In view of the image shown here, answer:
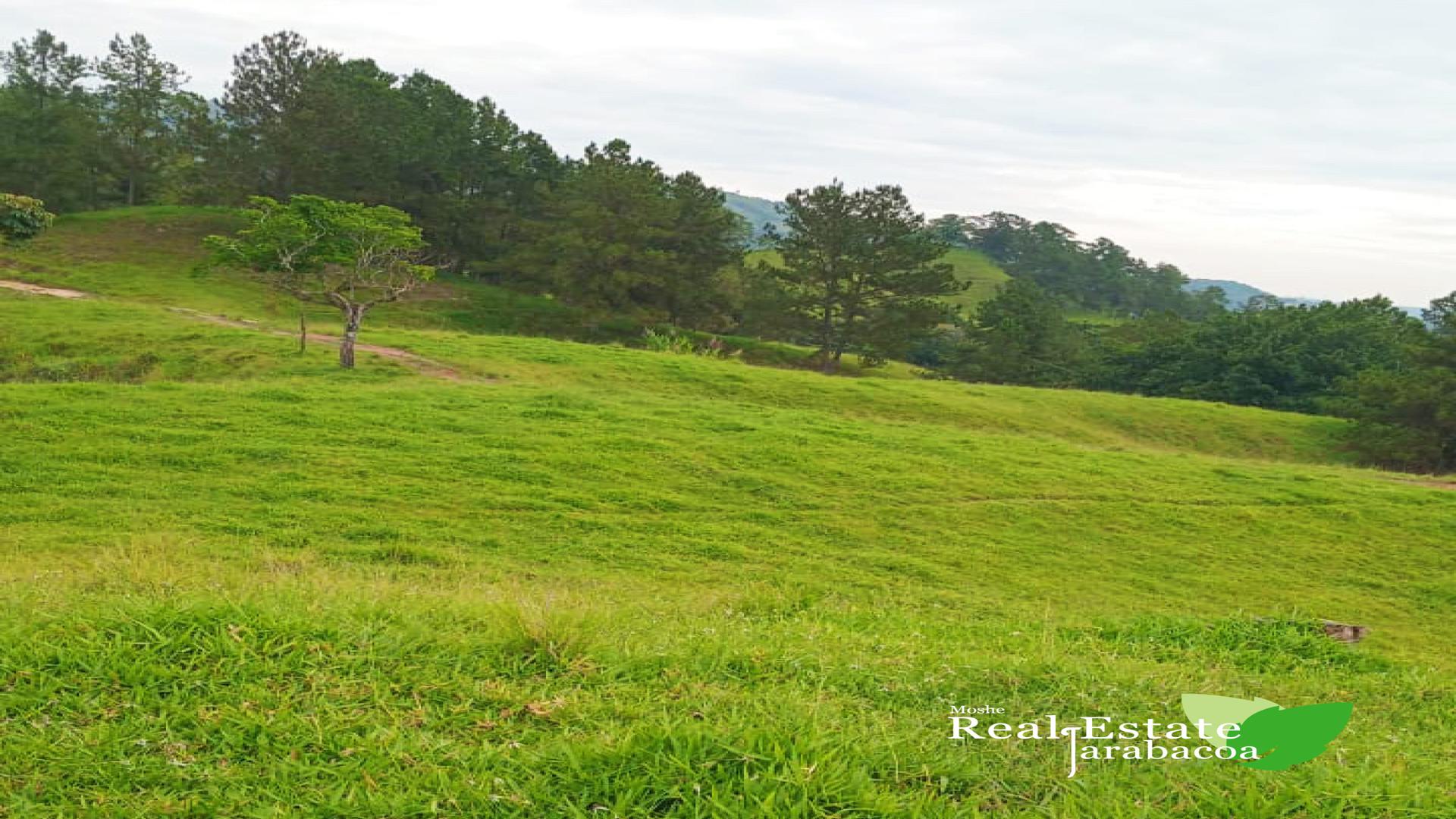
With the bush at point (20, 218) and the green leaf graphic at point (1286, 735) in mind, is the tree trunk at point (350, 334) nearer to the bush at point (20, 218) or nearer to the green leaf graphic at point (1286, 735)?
the bush at point (20, 218)

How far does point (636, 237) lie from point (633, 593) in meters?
36.7

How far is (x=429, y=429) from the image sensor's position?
13547mm

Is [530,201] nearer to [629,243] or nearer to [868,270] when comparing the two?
[629,243]

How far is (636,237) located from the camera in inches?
1674

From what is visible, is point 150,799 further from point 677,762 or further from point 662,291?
point 662,291

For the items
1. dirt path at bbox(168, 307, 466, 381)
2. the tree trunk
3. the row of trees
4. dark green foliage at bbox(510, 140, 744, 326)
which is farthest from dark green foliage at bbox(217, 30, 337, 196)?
the tree trunk

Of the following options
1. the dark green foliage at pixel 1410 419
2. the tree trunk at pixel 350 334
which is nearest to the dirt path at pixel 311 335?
the tree trunk at pixel 350 334

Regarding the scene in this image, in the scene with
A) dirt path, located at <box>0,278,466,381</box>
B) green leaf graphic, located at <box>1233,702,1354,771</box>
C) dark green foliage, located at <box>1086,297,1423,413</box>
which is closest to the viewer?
green leaf graphic, located at <box>1233,702,1354,771</box>

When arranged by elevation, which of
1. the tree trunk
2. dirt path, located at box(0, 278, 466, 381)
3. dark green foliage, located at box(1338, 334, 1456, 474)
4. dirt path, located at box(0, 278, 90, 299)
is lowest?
dirt path, located at box(0, 278, 90, 299)

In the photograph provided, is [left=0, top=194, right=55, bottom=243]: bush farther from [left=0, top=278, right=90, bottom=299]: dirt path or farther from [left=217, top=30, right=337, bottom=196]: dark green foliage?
[left=217, top=30, right=337, bottom=196]: dark green foliage

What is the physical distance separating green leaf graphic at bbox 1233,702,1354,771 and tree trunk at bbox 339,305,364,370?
55.9 ft

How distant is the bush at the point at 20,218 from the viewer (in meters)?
15.9

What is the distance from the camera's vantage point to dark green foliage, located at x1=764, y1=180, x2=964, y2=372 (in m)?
42.7

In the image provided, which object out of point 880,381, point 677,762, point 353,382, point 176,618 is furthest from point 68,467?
point 880,381
